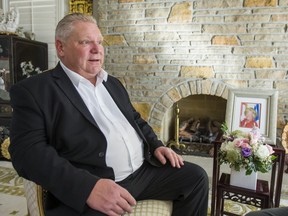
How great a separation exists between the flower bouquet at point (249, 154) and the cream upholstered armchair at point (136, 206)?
45cm

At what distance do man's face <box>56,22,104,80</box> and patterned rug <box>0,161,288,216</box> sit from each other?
1.13 metres

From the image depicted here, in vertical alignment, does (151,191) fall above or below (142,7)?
below

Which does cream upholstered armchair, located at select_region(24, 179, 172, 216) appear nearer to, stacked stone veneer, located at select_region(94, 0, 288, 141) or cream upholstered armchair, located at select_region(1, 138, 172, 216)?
cream upholstered armchair, located at select_region(1, 138, 172, 216)

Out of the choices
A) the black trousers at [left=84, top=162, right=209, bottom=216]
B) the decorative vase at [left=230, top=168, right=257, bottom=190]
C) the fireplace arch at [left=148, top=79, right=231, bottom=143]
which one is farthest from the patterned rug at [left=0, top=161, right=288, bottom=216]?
the fireplace arch at [left=148, top=79, right=231, bottom=143]

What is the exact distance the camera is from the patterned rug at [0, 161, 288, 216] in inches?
69.9

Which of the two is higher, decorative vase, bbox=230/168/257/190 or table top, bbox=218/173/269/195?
decorative vase, bbox=230/168/257/190

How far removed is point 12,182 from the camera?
221 centimetres

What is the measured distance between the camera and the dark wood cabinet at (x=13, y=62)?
246 centimetres

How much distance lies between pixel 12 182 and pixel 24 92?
149 centimetres

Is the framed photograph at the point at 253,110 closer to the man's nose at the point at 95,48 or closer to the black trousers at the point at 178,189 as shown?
the black trousers at the point at 178,189

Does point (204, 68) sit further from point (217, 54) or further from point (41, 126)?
point (41, 126)

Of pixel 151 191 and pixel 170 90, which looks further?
pixel 170 90

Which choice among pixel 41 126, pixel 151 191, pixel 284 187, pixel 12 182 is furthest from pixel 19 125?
pixel 284 187

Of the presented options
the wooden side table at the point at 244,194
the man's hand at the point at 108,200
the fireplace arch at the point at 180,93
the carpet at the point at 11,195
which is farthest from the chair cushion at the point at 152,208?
the fireplace arch at the point at 180,93
